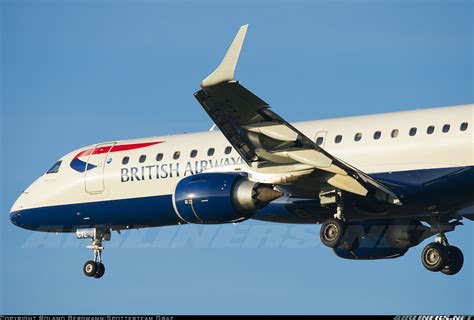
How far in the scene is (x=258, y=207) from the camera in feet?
129

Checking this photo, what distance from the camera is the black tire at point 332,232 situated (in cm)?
3834

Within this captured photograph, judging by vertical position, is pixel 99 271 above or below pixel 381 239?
above

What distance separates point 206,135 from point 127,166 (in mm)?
3052

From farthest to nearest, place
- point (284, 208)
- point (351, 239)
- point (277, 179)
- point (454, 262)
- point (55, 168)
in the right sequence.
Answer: point (55, 168) → point (351, 239) → point (454, 262) → point (284, 208) → point (277, 179)

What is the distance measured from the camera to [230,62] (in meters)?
33.5

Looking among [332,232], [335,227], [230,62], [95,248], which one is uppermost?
[95,248]

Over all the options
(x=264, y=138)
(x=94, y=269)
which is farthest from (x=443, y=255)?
(x=94, y=269)

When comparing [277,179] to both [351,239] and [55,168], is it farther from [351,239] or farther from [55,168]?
[55,168]

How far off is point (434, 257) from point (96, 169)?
12.3 metres

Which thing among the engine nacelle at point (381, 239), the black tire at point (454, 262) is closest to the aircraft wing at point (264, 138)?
the black tire at point (454, 262)

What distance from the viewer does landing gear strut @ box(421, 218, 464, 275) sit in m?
40.4

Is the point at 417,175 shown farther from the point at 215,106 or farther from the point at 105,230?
the point at 105,230

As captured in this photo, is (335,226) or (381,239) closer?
(335,226)

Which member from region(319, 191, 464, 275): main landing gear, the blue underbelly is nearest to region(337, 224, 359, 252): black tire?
the blue underbelly
